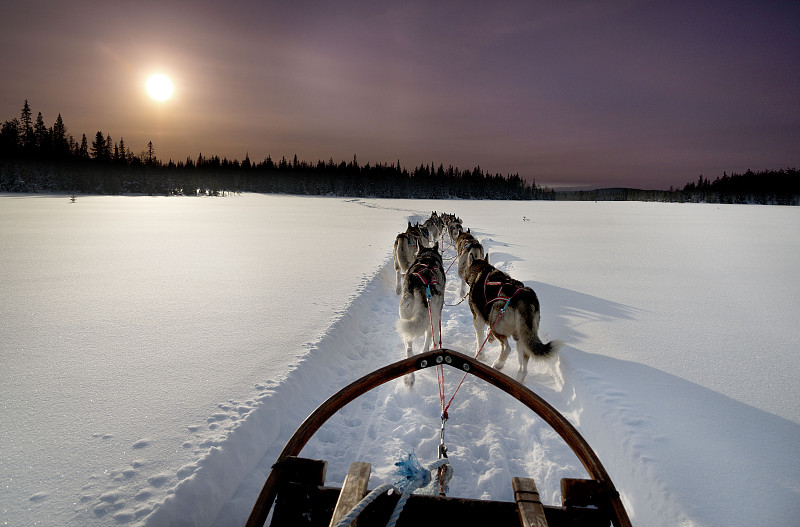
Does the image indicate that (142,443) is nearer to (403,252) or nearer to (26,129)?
(403,252)

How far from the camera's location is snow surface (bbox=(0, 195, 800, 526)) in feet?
7.74

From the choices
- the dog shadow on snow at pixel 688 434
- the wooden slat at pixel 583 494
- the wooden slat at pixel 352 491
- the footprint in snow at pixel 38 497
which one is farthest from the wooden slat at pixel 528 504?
the footprint in snow at pixel 38 497

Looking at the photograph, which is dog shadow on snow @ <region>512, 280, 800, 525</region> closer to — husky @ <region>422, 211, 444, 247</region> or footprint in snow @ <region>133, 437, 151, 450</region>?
footprint in snow @ <region>133, 437, 151, 450</region>

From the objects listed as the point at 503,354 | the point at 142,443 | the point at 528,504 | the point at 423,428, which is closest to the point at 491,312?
the point at 503,354

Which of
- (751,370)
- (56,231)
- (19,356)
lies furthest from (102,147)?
(751,370)

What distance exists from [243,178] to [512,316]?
126 meters

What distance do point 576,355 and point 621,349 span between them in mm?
628

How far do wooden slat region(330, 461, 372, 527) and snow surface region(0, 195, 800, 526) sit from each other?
1.18 meters

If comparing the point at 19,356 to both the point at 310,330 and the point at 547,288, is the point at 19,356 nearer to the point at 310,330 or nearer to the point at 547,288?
the point at 310,330

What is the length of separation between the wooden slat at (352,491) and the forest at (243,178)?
77.4 metres

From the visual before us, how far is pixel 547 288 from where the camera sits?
7555 millimetres

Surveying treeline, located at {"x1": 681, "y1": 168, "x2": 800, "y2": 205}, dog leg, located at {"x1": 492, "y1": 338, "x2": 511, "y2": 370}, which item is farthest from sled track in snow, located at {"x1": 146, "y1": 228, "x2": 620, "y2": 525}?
treeline, located at {"x1": 681, "y1": 168, "x2": 800, "y2": 205}

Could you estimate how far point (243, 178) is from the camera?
11550cm

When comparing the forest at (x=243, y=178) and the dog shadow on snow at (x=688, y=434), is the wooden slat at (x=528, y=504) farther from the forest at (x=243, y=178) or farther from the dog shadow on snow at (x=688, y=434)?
the forest at (x=243, y=178)
